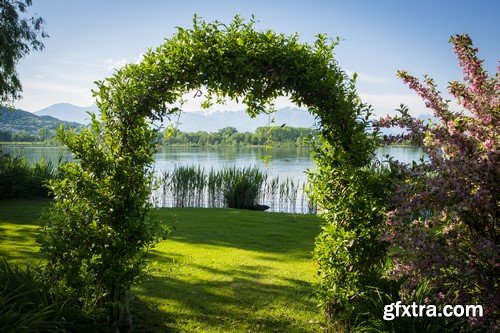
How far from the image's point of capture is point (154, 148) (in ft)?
14.7

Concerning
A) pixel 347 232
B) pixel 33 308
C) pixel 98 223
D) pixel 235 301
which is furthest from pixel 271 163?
pixel 33 308

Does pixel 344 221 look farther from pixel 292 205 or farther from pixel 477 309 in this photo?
pixel 292 205

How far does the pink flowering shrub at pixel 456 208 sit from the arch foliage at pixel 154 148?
46cm

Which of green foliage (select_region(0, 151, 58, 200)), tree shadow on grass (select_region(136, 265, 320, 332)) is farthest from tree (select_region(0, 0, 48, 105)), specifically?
tree shadow on grass (select_region(136, 265, 320, 332))

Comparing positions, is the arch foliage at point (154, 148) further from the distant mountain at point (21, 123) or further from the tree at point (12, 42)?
the distant mountain at point (21, 123)

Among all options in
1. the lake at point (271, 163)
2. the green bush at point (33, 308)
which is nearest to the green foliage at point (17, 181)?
the lake at point (271, 163)

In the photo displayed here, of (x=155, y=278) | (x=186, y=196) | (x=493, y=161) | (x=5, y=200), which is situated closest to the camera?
(x=493, y=161)

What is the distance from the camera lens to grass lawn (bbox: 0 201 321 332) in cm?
490

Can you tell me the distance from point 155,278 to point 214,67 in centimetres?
358

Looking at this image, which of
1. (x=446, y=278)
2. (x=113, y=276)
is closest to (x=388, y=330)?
(x=446, y=278)

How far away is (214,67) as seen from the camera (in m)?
4.46

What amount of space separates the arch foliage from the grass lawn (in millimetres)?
592

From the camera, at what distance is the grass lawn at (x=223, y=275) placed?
490 cm

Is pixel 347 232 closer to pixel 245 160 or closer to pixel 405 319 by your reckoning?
pixel 405 319
